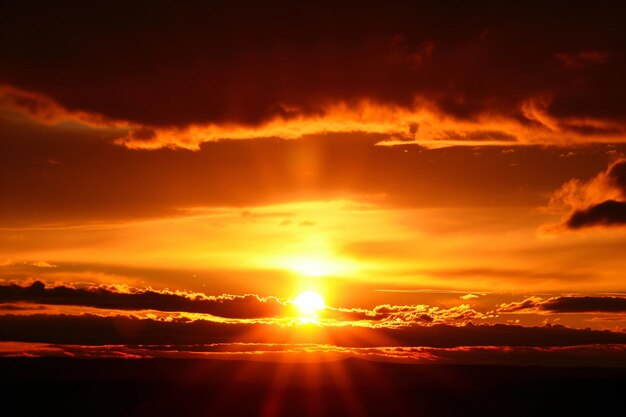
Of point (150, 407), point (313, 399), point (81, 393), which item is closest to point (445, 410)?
point (313, 399)

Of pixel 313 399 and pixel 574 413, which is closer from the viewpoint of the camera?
pixel 574 413

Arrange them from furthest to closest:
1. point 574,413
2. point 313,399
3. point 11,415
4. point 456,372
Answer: point 456,372
point 313,399
point 574,413
point 11,415

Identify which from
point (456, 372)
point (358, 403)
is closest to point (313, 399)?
point (358, 403)

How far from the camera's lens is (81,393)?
143 metres

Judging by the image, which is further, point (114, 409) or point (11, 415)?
point (114, 409)

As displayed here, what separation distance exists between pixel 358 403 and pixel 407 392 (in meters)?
17.3

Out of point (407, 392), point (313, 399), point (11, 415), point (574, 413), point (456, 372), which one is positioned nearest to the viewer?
point (11, 415)

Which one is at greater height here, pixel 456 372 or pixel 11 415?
pixel 456 372

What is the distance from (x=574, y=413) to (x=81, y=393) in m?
83.6

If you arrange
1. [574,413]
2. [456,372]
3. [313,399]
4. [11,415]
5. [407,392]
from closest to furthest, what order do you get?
1. [11,415]
2. [574,413]
3. [313,399]
4. [407,392]
5. [456,372]

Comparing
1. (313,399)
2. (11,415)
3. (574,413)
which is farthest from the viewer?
(313,399)

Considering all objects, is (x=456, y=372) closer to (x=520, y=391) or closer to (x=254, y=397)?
(x=520, y=391)

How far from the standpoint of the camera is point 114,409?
13175 cm

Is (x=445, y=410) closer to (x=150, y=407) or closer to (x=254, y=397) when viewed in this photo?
(x=254, y=397)
